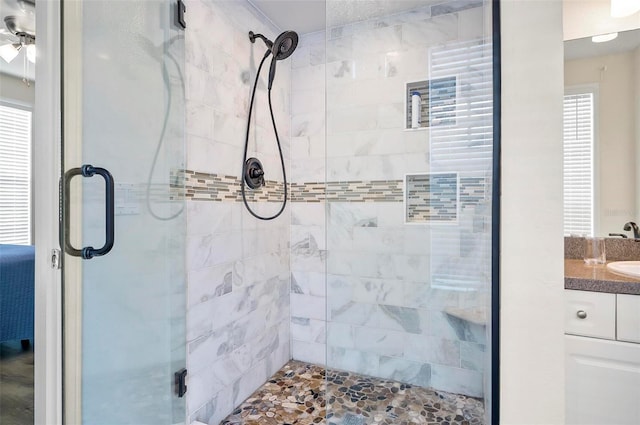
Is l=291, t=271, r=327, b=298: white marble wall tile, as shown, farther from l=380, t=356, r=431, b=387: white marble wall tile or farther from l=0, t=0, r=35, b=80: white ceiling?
l=0, t=0, r=35, b=80: white ceiling

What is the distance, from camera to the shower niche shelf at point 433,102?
1.39m

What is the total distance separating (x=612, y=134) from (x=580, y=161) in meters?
0.20

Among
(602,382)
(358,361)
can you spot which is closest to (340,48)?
(358,361)

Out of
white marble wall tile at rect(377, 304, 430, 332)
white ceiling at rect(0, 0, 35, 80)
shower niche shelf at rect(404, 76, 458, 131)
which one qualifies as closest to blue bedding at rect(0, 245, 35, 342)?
white ceiling at rect(0, 0, 35, 80)

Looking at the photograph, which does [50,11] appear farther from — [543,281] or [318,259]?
[318,259]

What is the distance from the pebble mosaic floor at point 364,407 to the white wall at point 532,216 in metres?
0.53

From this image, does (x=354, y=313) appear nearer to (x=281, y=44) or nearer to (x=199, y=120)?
(x=199, y=120)

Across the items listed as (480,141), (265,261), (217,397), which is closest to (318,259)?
(265,261)

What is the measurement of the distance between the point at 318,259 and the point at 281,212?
0.47 metres

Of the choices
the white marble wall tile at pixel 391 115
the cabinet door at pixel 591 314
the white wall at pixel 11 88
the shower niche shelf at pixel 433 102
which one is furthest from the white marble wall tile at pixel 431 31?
the white wall at pixel 11 88

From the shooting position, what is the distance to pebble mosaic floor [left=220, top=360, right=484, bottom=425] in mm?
1553

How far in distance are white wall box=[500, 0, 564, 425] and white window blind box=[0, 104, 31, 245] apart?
2129 millimetres

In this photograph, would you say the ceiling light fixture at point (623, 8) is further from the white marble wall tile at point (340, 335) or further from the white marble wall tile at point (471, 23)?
the white marble wall tile at point (340, 335)

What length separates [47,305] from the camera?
1.12m
